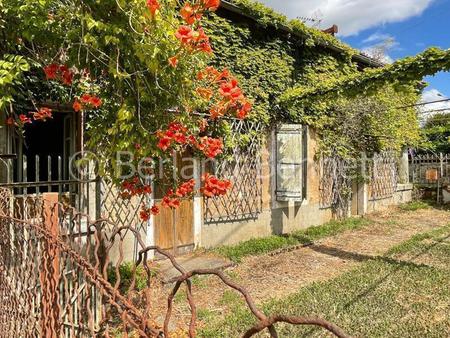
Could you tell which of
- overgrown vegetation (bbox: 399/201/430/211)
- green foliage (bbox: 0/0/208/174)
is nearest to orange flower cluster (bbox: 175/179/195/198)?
green foliage (bbox: 0/0/208/174)

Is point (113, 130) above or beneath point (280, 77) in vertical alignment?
beneath

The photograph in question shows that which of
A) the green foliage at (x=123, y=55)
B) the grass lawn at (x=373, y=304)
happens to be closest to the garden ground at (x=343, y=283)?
the grass lawn at (x=373, y=304)

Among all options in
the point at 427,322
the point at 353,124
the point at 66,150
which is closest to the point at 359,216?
the point at 353,124

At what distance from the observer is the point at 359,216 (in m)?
10.4

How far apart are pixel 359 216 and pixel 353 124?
8.28 ft

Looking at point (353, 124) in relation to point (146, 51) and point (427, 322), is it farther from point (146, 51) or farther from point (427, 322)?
point (146, 51)

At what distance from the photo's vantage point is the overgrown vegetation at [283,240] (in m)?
6.66

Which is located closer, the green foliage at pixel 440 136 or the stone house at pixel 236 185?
the stone house at pixel 236 185

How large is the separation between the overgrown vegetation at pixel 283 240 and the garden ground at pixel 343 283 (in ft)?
0.06

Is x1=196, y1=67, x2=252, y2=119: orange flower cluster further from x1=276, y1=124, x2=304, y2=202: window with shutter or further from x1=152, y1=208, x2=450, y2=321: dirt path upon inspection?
x1=276, y1=124, x2=304, y2=202: window with shutter

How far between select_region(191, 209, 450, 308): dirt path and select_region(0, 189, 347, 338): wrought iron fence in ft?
8.70

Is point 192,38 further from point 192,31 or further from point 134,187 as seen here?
point 134,187

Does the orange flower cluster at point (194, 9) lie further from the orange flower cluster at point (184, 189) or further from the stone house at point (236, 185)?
the stone house at point (236, 185)

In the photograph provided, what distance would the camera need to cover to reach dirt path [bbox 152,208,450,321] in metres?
4.88
